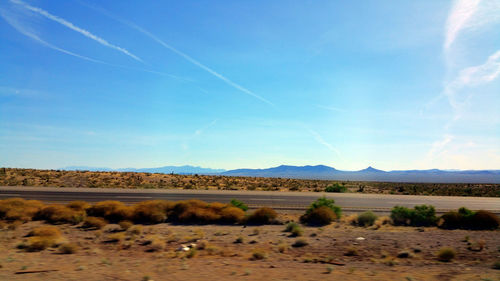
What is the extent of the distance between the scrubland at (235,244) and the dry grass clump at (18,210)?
56 mm

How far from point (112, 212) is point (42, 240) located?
249 inches

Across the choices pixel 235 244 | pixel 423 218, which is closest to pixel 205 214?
pixel 235 244

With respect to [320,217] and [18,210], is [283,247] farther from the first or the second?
[18,210]

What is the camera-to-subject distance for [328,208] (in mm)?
20234

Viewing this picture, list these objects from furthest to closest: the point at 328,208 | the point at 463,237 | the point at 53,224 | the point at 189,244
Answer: the point at 328,208
the point at 53,224
the point at 463,237
the point at 189,244

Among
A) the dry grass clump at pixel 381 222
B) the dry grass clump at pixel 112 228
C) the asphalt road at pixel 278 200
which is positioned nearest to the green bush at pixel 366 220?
the dry grass clump at pixel 381 222

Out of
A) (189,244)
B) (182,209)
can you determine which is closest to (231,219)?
(182,209)

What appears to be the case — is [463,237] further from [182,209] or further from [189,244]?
[182,209]

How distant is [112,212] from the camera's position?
1964 cm

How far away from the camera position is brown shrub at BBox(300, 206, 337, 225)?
1908 centimetres

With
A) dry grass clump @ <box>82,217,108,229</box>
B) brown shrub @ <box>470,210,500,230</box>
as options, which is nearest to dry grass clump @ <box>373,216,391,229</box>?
brown shrub @ <box>470,210,500,230</box>

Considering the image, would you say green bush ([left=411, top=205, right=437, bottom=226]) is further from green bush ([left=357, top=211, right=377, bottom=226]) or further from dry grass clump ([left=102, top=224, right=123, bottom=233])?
dry grass clump ([left=102, top=224, right=123, bottom=233])

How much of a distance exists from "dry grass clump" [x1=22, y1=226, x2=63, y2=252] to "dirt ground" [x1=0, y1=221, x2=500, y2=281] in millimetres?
394

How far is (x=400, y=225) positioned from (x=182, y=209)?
14198mm
